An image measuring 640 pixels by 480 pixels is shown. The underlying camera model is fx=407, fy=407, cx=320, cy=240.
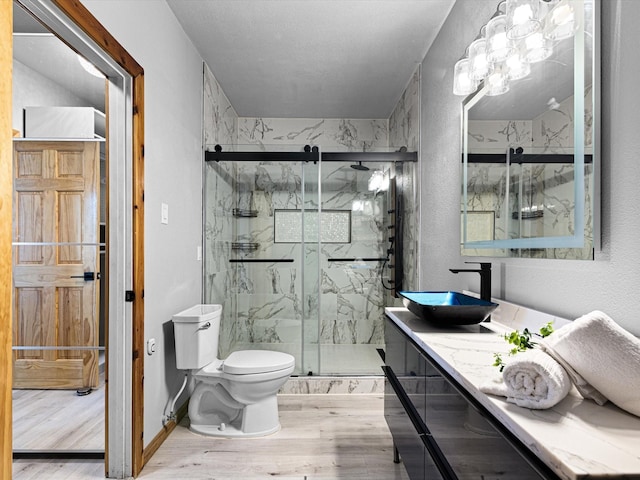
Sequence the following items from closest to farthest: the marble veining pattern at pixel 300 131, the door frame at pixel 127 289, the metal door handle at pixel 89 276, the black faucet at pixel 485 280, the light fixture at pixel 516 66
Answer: the light fixture at pixel 516 66
the black faucet at pixel 485 280
the door frame at pixel 127 289
the metal door handle at pixel 89 276
the marble veining pattern at pixel 300 131

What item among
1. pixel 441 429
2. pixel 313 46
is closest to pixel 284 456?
pixel 441 429

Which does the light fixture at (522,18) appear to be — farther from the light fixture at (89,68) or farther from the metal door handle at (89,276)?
the metal door handle at (89,276)

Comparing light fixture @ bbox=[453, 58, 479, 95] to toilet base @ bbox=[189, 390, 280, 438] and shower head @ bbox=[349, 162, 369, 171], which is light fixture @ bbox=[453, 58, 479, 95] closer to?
shower head @ bbox=[349, 162, 369, 171]

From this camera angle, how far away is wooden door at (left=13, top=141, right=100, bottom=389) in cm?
252

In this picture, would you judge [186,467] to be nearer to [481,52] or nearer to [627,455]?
[627,455]

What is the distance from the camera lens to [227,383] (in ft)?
8.47

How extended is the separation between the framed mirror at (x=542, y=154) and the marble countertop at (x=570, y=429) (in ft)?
1.77

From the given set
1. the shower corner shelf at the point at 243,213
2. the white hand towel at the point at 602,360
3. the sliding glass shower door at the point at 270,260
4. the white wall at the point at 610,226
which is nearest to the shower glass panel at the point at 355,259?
the sliding glass shower door at the point at 270,260

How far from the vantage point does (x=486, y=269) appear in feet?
6.25

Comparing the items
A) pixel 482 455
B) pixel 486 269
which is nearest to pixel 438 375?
pixel 482 455

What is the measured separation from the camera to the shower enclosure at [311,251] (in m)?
3.44

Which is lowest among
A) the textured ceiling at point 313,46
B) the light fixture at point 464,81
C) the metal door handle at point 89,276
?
the metal door handle at point 89,276

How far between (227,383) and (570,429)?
2169mm

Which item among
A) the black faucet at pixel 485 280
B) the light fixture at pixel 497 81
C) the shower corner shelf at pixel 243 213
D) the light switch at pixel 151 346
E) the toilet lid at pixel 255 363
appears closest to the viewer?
the light fixture at pixel 497 81
